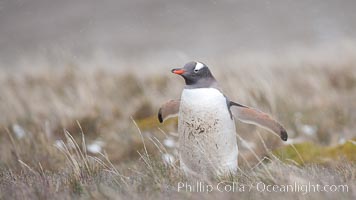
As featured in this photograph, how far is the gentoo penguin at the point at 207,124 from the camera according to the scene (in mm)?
4168

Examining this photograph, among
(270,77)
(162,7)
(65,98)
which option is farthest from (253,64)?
(162,7)

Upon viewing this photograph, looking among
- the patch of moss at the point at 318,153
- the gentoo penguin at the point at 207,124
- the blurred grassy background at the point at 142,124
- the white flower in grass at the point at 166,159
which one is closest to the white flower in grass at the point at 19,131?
the blurred grassy background at the point at 142,124

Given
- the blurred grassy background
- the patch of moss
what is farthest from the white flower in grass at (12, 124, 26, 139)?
the patch of moss

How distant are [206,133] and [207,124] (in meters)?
0.08

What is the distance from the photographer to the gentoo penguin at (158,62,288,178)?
13.7 feet

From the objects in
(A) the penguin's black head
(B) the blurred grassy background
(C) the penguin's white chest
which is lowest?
(B) the blurred grassy background

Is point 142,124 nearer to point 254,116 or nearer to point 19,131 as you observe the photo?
point 19,131

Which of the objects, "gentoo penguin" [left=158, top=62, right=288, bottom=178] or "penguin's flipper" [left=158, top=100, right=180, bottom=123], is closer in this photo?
Result: "gentoo penguin" [left=158, top=62, right=288, bottom=178]

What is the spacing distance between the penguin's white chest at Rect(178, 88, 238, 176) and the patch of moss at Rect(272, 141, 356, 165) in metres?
0.76

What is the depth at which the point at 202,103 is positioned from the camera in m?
4.16

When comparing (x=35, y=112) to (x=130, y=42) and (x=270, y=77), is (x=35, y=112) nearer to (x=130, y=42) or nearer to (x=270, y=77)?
(x=270, y=77)

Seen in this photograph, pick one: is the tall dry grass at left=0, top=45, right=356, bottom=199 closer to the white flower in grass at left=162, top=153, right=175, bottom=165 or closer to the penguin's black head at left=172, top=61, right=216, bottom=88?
the white flower in grass at left=162, top=153, right=175, bottom=165

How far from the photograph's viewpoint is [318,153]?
5.11m

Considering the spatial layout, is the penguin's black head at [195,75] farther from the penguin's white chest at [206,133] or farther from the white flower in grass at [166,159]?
the white flower in grass at [166,159]
